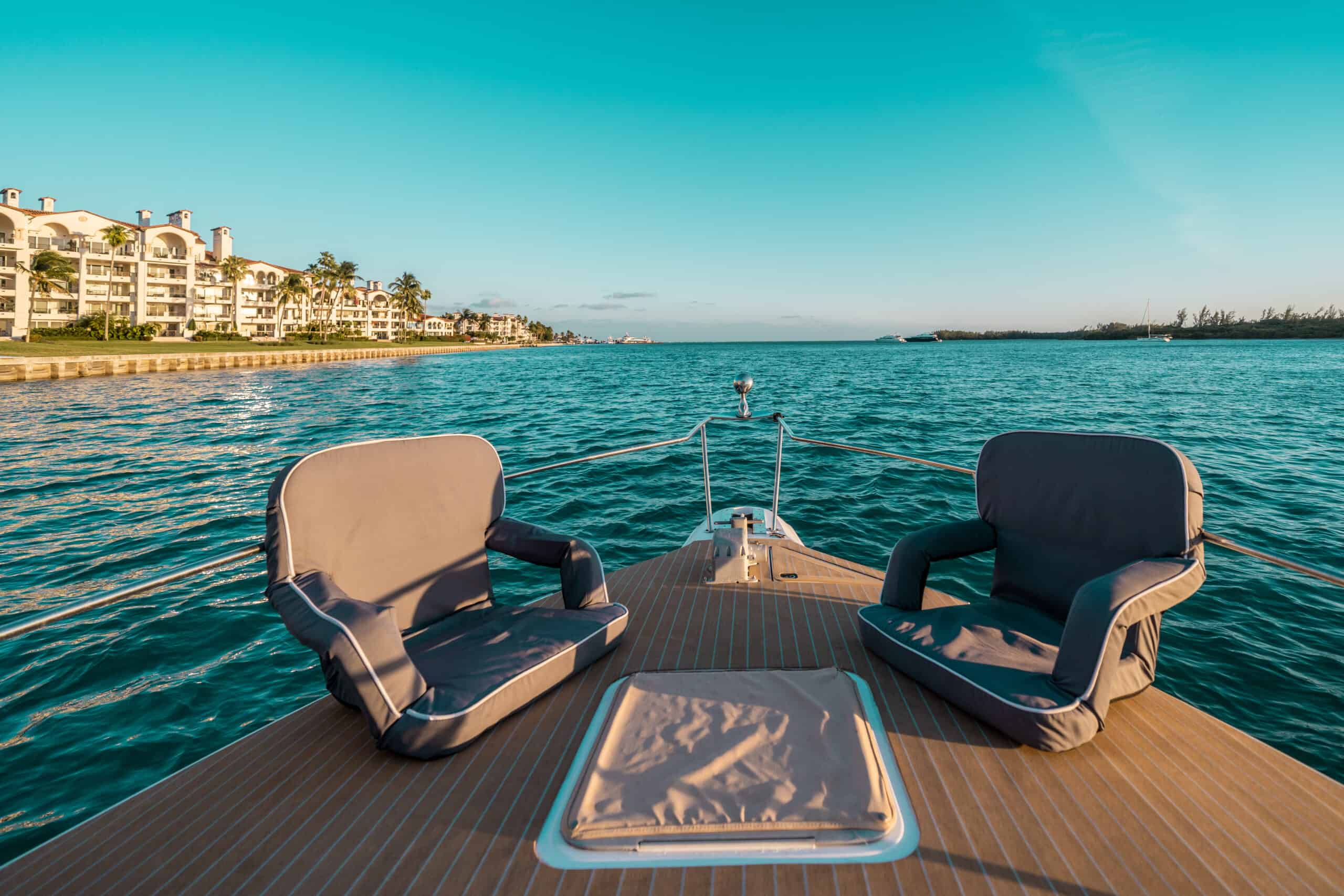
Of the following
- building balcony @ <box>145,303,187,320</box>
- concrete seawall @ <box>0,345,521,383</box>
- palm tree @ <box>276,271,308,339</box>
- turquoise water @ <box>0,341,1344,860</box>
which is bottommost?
turquoise water @ <box>0,341,1344,860</box>

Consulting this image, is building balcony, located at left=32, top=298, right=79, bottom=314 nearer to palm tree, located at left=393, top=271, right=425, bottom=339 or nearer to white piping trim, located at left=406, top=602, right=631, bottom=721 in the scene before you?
palm tree, located at left=393, top=271, right=425, bottom=339

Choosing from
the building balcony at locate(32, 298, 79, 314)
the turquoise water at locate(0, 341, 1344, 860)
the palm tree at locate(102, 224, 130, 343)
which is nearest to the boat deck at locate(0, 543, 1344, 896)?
the turquoise water at locate(0, 341, 1344, 860)

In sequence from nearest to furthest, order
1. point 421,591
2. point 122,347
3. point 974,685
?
point 974,685
point 421,591
point 122,347

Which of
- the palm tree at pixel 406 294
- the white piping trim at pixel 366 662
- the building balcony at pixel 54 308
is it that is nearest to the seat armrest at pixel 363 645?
the white piping trim at pixel 366 662

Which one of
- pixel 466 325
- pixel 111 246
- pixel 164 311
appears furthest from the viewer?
pixel 466 325

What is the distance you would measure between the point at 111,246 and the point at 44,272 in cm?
601

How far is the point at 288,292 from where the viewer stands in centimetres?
5609

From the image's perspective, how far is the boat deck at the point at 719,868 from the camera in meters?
1.47

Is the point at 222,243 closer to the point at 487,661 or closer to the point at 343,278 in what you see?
the point at 343,278

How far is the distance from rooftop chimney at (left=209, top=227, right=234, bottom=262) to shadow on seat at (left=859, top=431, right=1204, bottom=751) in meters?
70.6

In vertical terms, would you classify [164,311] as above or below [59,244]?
below

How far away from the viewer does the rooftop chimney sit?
55.2m

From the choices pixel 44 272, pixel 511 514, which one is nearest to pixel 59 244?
pixel 44 272

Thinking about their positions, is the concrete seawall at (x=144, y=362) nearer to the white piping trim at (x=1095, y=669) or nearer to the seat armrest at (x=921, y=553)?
the seat armrest at (x=921, y=553)
